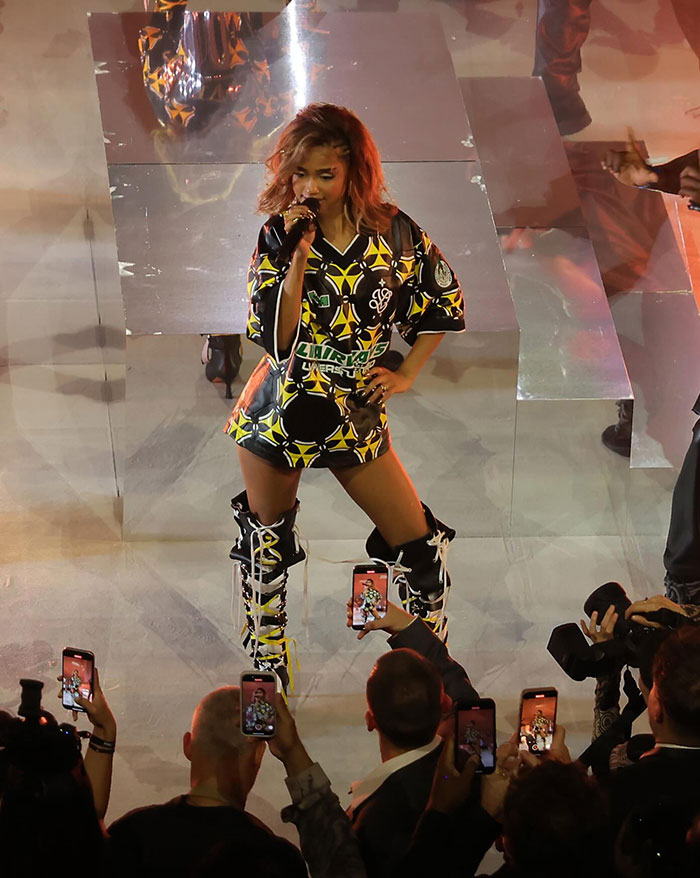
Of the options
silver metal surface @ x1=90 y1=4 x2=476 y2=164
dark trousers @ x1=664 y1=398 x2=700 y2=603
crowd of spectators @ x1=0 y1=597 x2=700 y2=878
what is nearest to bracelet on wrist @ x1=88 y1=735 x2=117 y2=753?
crowd of spectators @ x1=0 y1=597 x2=700 y2=878

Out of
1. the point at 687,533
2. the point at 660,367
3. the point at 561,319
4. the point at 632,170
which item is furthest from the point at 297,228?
the point at 660,367

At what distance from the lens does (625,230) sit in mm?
5070

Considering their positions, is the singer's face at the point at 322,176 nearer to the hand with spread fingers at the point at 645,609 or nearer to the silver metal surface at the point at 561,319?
the hand with spread fingers at the point at 645,609

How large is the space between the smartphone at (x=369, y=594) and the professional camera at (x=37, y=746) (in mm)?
984

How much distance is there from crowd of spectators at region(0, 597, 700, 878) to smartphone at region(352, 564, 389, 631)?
48 centimetres

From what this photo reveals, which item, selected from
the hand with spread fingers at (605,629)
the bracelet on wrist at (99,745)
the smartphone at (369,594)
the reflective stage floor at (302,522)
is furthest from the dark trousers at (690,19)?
the bracelet on wrist at (99,745)

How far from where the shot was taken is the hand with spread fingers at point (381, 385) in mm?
3079

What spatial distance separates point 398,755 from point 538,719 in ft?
1.12

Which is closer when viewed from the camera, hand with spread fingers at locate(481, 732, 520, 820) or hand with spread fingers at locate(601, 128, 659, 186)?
hand with spread fingers at locate(481, 732, 520, 820)

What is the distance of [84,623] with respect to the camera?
371cm

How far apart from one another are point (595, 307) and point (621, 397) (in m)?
0.45

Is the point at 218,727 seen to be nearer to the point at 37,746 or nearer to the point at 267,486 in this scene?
the point at 37,746

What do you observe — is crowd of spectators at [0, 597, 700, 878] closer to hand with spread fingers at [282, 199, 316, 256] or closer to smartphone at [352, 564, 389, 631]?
smartphone at [352, 564, 389, 631]

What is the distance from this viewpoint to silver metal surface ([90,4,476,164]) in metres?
4.43
